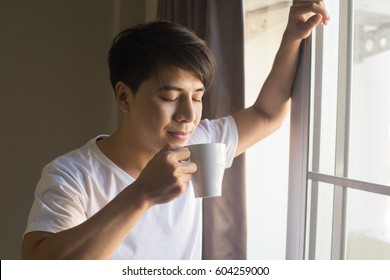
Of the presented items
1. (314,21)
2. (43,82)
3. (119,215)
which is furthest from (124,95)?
(43,82)

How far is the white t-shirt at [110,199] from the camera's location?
87 cm

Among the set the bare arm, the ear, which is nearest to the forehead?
the ear

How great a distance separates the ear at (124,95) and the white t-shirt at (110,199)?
0.45 feet

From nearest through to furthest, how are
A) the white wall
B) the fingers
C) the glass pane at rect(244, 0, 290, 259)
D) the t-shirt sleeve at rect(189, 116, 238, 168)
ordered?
the fingers, the t-shirt sleeve at rect(189, 116, 238, 168), the glass pane at rect(244, 0, 290, 259), the white wall

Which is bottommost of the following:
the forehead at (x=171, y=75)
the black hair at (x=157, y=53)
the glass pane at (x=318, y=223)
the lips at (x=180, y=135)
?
the glass pane at (x=318, y=223)

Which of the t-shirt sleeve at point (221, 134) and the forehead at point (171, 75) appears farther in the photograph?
the t-shirt sleeve at point (221, 134)

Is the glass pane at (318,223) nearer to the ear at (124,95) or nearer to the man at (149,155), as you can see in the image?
the man at (149,155)

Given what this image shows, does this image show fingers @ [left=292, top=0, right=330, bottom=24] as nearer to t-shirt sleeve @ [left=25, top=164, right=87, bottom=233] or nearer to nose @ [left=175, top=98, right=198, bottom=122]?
nose @ [left=175, top=98, right=198, bottom=122]

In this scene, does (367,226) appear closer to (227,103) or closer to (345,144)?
(345,144)

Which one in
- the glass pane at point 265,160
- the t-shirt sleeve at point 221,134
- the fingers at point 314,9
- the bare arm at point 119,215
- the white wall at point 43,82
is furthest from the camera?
the white wall at point 43,82

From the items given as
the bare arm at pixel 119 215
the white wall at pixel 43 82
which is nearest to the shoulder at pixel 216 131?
the bare arm at pixel 119 215

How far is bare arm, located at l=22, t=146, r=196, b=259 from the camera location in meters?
0.77
